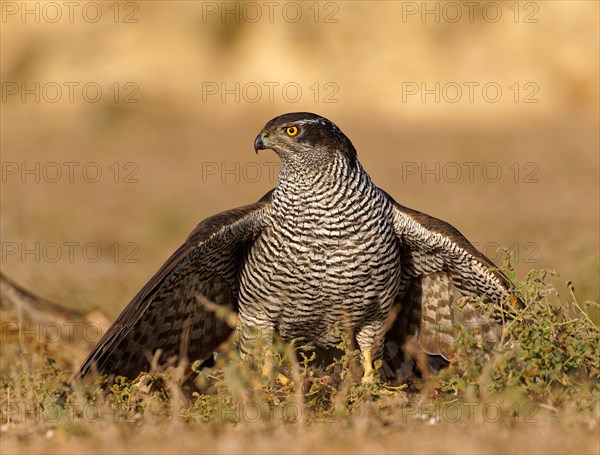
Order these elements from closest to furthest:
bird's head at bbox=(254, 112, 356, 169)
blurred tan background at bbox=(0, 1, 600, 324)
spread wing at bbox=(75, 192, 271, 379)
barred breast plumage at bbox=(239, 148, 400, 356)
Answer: spread wing at bbox=(75, 192, 271, 379) → barred breast plumage at bbox=(239, 148, 400, 356) → bird's head at bbox=(254, 112, 356, 169) → blurred tan background at bbox=(0, 1, 600, 324)

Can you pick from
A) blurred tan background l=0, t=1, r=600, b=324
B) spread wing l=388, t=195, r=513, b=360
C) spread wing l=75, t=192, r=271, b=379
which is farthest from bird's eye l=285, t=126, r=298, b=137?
blurred tan background l=0, t=1, r=600, b=324

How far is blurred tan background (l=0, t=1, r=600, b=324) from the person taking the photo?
15133 mm

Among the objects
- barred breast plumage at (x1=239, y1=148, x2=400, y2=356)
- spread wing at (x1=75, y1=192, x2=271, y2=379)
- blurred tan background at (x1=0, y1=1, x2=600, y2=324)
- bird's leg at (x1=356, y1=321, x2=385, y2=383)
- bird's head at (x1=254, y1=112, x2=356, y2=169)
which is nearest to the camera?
spread wing at (x1=75, y1=192, x2=271, y2=379)

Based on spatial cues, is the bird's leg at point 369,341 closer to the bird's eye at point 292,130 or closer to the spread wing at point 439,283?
the spread wing at point 439,283

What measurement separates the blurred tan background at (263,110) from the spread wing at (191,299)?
539 cm

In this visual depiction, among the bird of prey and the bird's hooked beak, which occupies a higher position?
the bird's hooked beak

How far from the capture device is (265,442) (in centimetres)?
410

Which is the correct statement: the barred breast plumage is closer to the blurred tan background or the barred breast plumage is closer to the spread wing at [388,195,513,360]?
the spread wing at [388,195,513,360]

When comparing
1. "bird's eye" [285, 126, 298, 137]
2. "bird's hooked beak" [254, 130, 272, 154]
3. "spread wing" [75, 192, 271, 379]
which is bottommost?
"spread wing" [75, 192, 271, 379]

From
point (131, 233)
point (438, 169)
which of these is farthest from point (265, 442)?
point (438, 169)

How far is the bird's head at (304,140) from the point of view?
627 cm

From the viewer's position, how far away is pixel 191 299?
640 cm

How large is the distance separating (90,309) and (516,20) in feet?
82.0

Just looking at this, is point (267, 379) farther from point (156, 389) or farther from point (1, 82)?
point (1, 82)
